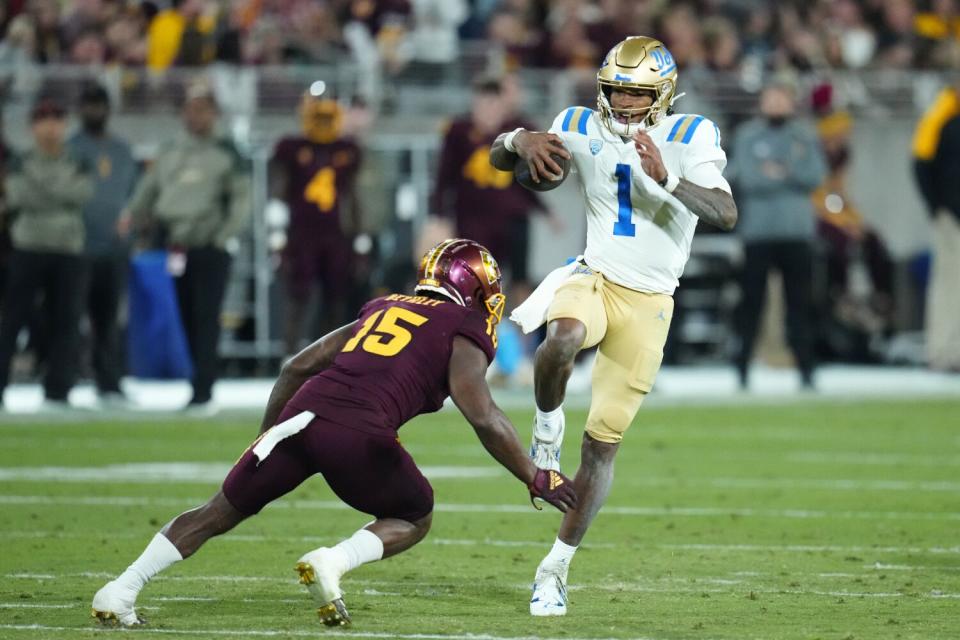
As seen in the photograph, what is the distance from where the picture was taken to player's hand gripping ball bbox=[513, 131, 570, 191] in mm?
6414

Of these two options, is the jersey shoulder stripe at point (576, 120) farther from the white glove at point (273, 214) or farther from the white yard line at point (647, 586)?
the white glove at point (273, 214)

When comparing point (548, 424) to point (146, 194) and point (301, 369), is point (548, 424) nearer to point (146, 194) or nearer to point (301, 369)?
A: point (301, 369)

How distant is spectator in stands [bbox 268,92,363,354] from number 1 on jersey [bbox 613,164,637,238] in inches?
309

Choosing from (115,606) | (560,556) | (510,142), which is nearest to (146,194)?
(510,142)

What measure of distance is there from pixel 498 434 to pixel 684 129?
1.37 metres

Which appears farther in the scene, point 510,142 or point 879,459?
point 879,459

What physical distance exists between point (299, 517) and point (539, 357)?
2541 millimetres

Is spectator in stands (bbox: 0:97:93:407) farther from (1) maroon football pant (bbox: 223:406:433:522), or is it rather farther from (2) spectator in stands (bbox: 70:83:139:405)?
(1) maroon football pant (bbox: 223:406:433:522)

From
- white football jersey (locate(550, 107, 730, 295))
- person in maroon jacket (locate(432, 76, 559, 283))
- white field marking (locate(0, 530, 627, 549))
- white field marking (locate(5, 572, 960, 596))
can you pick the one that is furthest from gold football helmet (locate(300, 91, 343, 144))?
white field marking (locate(5, 572, 960, 596))

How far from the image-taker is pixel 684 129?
6543 mm

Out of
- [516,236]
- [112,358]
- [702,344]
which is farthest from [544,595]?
[702,344]

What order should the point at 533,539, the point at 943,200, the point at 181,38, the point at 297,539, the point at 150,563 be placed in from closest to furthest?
the point at 150,563, the point at 297,539, the point at 533,539, the point at 943,200, the point at 181,38

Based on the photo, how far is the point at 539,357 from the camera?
6.37 meters

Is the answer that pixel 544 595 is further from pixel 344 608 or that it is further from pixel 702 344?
pixel 702 344
